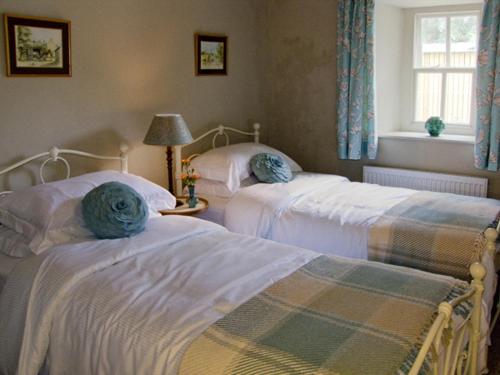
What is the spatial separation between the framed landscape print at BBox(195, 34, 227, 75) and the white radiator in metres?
1.44

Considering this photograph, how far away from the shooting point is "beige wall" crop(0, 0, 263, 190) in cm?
313

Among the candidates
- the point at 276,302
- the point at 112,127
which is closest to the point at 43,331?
the point at 276,302

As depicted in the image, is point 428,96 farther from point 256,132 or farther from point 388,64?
point 256,132

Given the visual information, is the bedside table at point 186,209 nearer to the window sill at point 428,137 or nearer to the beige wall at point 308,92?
the beige wall at point 308,92

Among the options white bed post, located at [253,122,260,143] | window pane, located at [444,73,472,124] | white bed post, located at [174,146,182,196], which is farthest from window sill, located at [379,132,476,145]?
white bed post, located at [174,146,182,196]

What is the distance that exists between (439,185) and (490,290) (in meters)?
1.57

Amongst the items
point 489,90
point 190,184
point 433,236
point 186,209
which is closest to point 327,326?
point 433,236

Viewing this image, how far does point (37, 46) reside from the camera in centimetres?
312

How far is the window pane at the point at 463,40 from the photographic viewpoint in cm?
426

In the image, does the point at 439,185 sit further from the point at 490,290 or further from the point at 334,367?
the point at 334,367

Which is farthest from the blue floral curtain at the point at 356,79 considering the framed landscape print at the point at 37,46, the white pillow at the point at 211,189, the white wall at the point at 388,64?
the framed landscape print at the point at 37,46

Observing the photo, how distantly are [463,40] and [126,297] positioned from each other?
3.48 metres

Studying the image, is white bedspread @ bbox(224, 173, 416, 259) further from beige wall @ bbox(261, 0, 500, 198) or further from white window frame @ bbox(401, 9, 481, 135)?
white window frame @ bbox(401, 9, 481, 135)

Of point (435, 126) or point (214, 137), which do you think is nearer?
point (435, 126)
